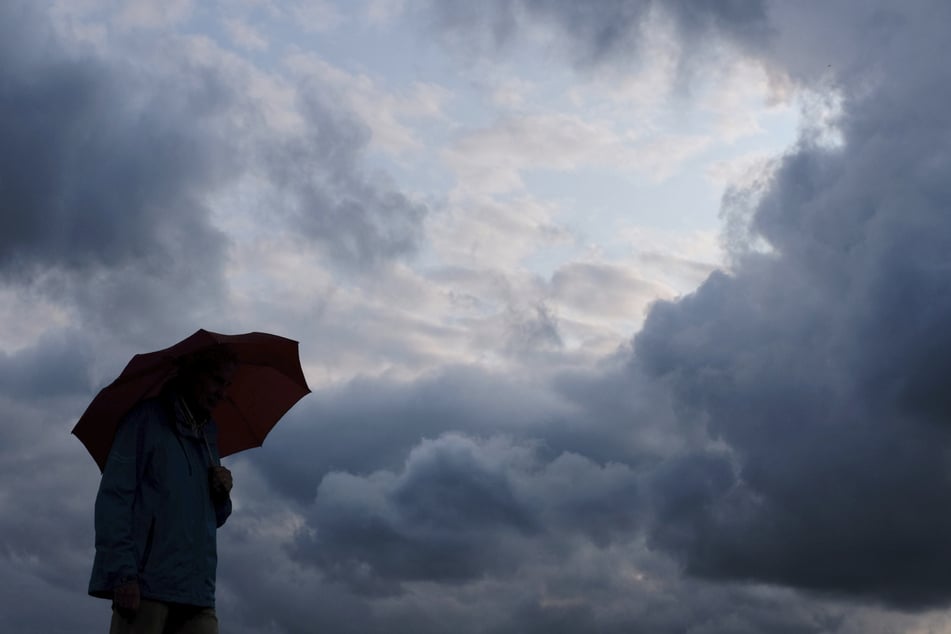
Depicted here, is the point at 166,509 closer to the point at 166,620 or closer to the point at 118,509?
the point at 118,509

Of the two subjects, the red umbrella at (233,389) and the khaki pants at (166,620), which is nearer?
the khaki pants at (166,620)

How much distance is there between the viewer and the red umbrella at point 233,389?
31.6 ft

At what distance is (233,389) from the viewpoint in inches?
442

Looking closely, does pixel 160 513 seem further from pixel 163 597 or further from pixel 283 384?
pixel 283 384

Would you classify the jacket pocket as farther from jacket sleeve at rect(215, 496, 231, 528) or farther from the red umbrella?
the red umbrella

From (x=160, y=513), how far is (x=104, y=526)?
19.1 inches

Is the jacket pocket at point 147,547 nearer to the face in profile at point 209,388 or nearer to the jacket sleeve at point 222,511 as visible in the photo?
the jacket sleeve at point 222,511

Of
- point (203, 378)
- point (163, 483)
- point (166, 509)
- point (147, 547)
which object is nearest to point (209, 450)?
point (203, 378)

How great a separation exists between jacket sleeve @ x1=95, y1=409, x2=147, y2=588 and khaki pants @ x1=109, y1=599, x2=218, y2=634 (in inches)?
12.8

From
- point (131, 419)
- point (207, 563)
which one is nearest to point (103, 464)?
point (131, 419)

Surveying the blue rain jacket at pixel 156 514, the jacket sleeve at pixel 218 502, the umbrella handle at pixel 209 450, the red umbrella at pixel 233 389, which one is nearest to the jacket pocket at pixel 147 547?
the blue rain jacket at pixel 156 514

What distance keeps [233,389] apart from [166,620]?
112 inches

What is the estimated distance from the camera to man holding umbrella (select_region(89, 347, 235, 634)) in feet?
28.5

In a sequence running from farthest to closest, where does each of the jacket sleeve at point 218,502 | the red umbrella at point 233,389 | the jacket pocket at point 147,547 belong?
the jacket sleeve at point 218,502 → the red umbrella at point 233,389 → the jacket pocket at point 147,547
